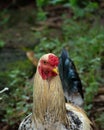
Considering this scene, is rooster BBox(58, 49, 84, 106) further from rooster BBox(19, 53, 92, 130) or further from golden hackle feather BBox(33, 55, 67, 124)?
golden hackle feather BBox(33, 55, 67, 124)

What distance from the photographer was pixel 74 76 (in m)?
5.36

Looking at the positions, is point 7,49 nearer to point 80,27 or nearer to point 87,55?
point 80,27

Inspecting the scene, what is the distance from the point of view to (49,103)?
452 cm

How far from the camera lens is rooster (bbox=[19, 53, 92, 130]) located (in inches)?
172

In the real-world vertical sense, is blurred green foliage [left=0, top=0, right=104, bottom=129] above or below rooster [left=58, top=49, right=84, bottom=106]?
below

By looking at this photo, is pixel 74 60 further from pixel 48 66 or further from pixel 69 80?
pixel 48 66

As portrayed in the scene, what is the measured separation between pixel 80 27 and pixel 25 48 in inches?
42.3

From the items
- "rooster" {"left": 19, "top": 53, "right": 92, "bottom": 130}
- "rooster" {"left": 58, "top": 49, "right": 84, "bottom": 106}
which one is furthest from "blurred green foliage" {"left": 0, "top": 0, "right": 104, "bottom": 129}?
"rooster" {"left": 19, "top": 53, "right": 92, "bottom": 130}

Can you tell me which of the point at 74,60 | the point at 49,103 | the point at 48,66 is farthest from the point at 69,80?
the point at 74,60

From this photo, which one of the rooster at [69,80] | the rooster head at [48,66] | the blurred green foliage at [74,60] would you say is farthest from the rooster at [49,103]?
the blurred green foliage at [74,60]

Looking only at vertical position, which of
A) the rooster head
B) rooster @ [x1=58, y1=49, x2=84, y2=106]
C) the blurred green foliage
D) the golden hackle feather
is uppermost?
the rooster head

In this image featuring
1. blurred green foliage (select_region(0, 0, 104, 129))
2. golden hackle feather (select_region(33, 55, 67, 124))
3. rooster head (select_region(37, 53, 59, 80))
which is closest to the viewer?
rooster head (select_region(37, 53, 59, 80))

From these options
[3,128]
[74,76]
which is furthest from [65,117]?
[3,128]

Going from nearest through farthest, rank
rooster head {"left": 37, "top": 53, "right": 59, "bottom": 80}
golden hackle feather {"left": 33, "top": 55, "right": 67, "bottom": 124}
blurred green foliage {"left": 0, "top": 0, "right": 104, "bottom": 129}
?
rooster head {"left": 37, "top": 53, "right": 59, "bottom": 80}
golden hackle feather {"left": 33, "top": 55, "right": 67, "bottom": 124}
blurred green foliage {"left": 0, "top": 0, "right": 104, "bottom": 129}
